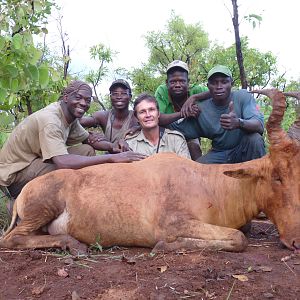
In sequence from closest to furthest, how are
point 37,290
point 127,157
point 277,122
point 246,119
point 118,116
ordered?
point 37,290
point 277,122
point 127,157
point 246,119
point 118,116

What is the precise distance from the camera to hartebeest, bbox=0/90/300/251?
4715 millimetres

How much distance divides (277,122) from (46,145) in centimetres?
256

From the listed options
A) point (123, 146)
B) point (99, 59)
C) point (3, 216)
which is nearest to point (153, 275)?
point (123, 146)

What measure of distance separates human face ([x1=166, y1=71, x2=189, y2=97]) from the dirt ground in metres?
2.94

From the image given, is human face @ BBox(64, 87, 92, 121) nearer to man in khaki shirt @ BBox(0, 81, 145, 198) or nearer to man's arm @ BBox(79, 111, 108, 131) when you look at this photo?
man in khaki shirt @ BBox(0, 81, 145, 198)

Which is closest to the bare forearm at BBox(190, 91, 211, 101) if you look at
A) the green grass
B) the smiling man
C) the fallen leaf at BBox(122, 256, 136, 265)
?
the smiling man

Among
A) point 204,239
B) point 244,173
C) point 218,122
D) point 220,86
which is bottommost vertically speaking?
point 204,239

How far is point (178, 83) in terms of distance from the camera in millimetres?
7109

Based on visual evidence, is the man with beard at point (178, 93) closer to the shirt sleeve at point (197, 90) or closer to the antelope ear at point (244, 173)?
the shirt sleeve at point (197, 90)

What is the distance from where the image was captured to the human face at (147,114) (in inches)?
243

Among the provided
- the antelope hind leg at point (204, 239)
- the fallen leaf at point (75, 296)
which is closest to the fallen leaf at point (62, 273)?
the fallen leaf at point (75, 296)

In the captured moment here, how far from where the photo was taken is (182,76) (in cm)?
710

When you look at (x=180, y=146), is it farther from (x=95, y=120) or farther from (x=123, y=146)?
(x=95, y=120)

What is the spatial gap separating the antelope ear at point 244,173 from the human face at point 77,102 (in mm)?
2128
